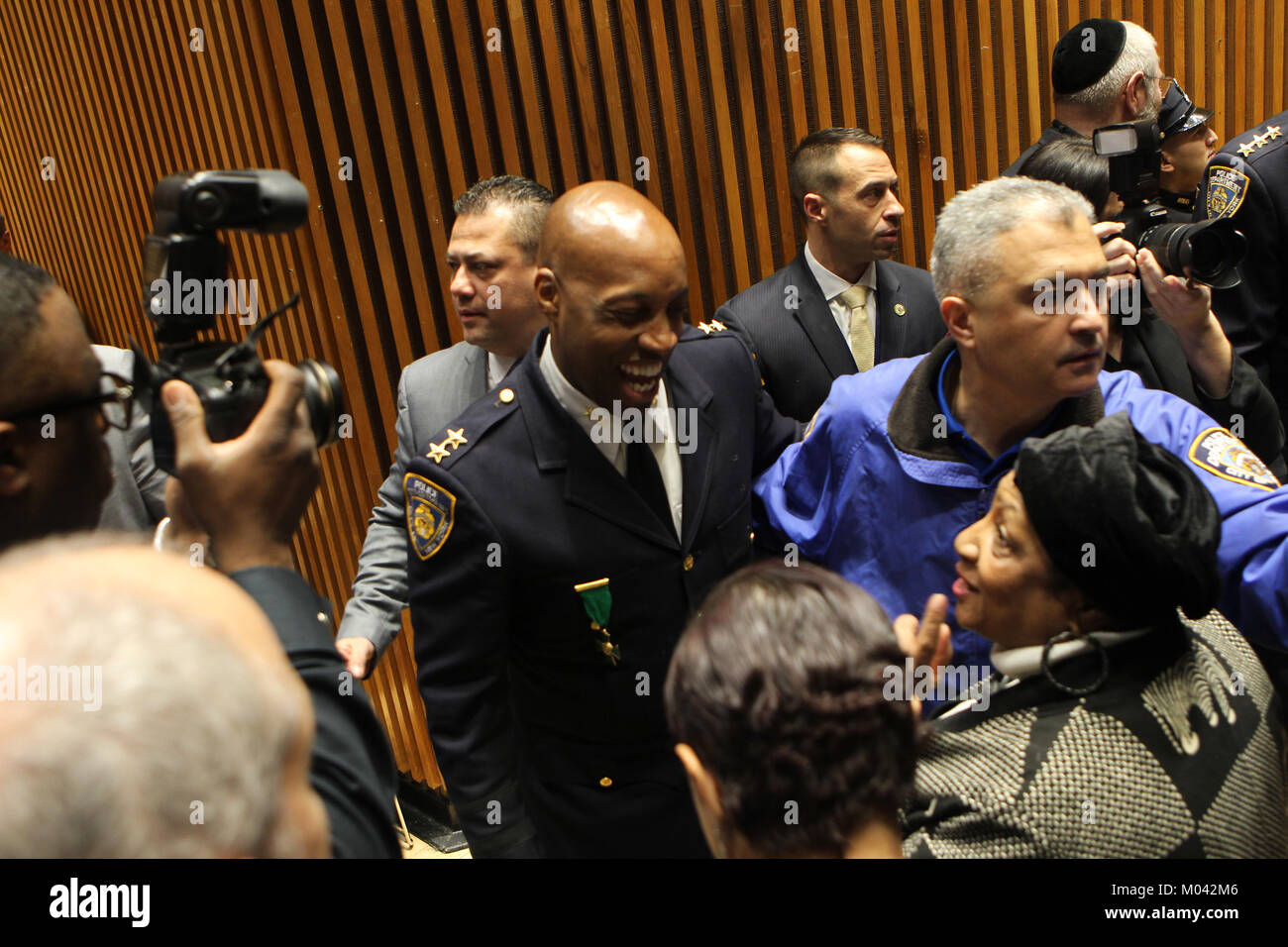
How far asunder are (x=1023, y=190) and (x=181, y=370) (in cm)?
141

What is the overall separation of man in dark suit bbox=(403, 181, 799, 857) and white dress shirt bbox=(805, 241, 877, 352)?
115 cm

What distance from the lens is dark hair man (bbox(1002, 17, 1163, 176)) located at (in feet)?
9.62

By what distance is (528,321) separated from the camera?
7.75 feet

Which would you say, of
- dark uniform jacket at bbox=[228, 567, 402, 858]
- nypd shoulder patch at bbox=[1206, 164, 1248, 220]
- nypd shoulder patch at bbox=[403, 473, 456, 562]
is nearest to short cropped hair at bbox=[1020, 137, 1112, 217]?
nypd shoulder patch at bbox=[1206, 164, 1248, 220]

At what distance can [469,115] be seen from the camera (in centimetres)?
309

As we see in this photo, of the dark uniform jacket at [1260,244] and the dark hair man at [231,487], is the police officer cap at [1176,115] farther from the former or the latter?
the dark hair man at [231,487]

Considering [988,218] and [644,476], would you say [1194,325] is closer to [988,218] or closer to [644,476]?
[988,218]

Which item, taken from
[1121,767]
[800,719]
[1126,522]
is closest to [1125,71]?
[1126,522]

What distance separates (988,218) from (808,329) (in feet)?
3.64

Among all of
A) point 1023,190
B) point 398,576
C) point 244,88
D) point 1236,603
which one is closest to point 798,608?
point 1236,603

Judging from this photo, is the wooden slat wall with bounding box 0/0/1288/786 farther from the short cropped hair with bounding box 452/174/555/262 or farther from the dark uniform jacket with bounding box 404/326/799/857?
the dark uniform jacket with bounding box 404/326/799/857

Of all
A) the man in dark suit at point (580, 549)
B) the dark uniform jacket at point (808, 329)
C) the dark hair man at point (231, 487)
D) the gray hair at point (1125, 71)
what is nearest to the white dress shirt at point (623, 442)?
the man in dark suit at point (580, 549)

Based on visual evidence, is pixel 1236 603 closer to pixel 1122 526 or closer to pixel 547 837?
pixel 1122 526

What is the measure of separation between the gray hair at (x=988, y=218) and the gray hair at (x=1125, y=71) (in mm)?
1478
